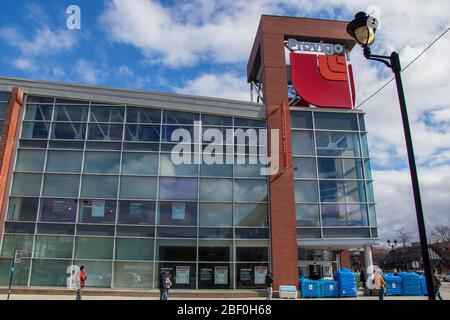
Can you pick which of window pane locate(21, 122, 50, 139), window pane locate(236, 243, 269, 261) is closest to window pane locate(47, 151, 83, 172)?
window pane locate(21, 122, 50, 139)

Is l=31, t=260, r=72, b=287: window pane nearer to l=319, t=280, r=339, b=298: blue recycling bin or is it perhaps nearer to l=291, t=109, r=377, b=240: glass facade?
l=291, t=109, r=377, b=240: glass facade

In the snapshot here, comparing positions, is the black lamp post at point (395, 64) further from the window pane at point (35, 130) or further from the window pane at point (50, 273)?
the window pane at point (35, 130)

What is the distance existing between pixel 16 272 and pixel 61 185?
5.01m

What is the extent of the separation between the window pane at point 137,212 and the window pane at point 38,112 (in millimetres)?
7010

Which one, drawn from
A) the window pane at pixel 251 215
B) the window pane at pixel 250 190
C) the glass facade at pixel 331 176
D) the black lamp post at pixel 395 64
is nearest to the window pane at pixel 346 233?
the glass facade at pixel 331 176

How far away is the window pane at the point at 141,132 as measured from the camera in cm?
2362

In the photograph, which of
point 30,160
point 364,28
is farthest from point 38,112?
point 364,28

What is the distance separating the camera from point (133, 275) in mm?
21625

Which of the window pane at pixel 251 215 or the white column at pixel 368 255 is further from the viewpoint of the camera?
the white column at pixel 368 255

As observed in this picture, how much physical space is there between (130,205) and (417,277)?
1664 centimetres

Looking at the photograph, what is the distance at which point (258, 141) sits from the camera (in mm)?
24375

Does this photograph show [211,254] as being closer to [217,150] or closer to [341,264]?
[217,150]
